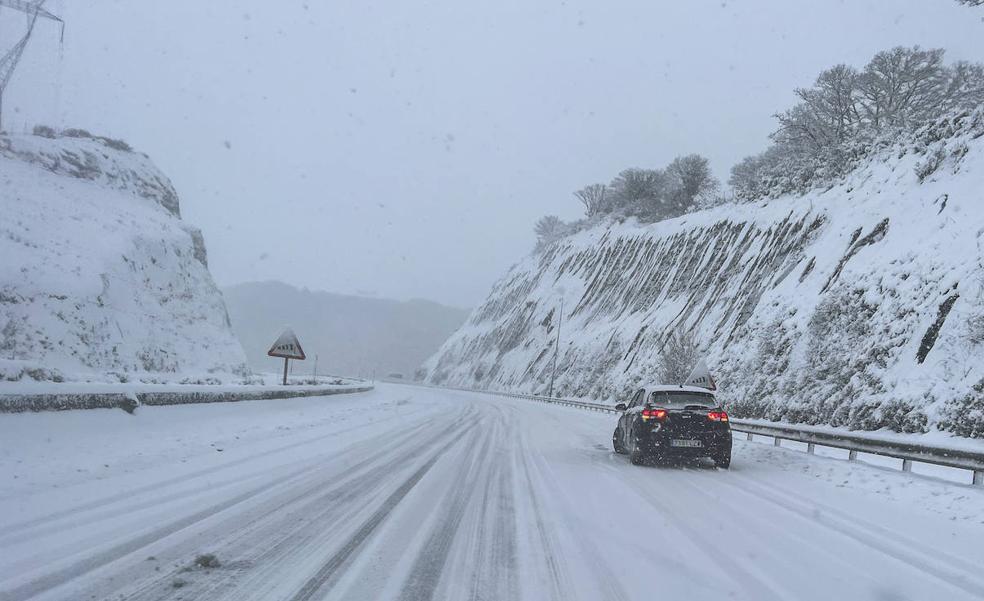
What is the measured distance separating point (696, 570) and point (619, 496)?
317 centimetres

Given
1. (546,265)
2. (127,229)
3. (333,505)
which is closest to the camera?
(333,505)

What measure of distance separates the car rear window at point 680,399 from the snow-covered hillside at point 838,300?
5.53 meters

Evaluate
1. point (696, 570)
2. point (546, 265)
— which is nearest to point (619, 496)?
point (696, 570)

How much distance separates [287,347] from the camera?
20625 mm

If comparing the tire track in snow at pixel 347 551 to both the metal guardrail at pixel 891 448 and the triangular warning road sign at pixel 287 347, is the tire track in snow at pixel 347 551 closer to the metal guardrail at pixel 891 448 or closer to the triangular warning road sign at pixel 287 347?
the metal guardrail at pixel 891 448

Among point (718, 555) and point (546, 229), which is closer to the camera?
point (718, 555)

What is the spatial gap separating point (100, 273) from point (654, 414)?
2649 cm

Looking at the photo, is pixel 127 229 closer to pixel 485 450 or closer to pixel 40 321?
pixel 40 321

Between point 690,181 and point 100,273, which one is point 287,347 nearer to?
point 100,273

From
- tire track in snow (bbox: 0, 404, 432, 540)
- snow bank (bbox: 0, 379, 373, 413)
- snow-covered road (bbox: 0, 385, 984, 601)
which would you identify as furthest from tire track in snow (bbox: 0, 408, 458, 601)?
snow bank (bbox: 0, 379, 373, 413)

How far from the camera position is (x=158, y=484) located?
685 cm

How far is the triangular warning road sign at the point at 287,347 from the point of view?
798 inches

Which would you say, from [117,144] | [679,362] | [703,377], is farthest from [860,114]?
[117,144]

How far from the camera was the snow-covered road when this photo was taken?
4.13 metres
